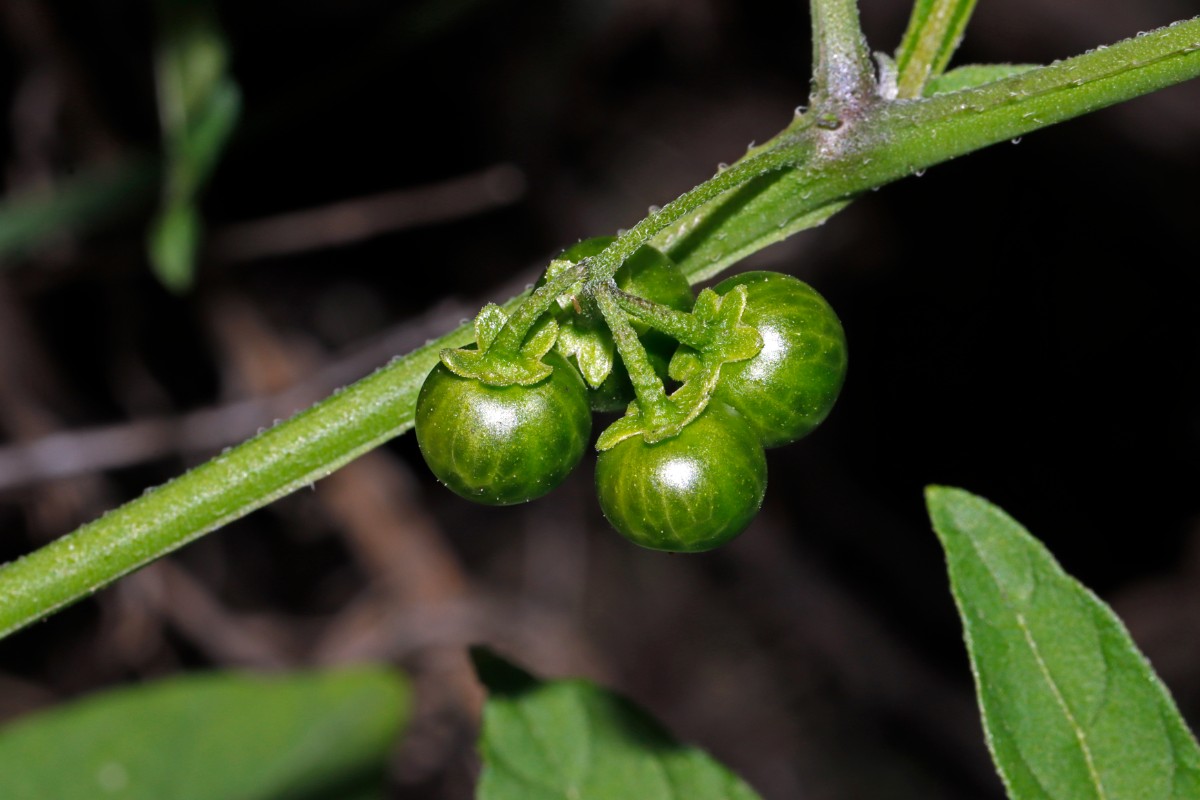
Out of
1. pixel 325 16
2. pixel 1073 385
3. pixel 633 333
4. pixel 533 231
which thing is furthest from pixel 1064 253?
pixel 633 333

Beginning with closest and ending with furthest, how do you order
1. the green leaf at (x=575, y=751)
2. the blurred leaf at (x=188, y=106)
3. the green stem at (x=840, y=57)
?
1. the green stem at (x=840, y=57)
2. the green leaf at (x=575, y=751)
3. the blurred leaf at (x=188, y=106)

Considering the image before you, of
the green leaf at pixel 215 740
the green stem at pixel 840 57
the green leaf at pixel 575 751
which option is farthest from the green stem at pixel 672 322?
the green leaf at pixel 215 740

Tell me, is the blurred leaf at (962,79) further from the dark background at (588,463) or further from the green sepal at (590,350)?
the dark background at (588,463)

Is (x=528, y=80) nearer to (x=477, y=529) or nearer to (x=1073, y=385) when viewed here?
(x=477, y=529)

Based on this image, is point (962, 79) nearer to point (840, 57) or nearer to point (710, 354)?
point (840, 57)

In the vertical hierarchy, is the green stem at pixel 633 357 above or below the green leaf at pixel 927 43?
below
